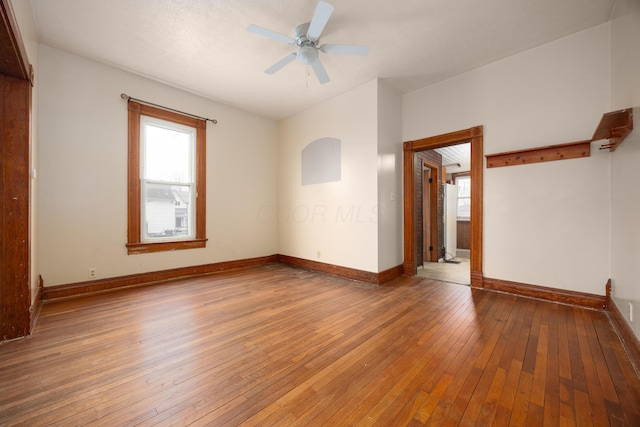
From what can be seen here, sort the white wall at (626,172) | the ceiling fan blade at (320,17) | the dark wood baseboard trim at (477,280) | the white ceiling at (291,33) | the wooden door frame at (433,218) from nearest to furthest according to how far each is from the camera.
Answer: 1. the white wall at (626,172)
2. the ceiling fan blade at (320,17)
3. the white ceiling at (291,33)
4. the dark wood baseboard trim at (477,280)
5. the wooden door frame at (433,218)

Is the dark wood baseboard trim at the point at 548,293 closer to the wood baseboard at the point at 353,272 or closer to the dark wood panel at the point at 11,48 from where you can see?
the wood baseboard at the point at 353,272

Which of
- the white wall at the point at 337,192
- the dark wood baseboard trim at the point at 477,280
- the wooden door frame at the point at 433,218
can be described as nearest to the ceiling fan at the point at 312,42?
the white wall at the point at 337,192

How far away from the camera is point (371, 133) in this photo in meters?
3.77

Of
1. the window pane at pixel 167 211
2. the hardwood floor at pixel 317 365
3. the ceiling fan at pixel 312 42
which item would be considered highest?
the ceiling fan at pixel 312 42

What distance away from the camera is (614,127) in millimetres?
2232

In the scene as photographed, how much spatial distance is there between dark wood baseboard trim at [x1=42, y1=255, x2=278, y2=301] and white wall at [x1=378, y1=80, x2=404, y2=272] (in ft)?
8.84

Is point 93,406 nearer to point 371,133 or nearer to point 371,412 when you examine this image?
point 371,412

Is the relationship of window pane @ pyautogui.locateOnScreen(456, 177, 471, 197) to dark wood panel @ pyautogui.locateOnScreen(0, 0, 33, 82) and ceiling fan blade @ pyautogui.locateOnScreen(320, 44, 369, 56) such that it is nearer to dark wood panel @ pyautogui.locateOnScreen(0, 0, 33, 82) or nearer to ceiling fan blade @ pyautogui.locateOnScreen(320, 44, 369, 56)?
ceiling fan blade @ pyautogui.locateOnScreen(320, 44, 369, 56)

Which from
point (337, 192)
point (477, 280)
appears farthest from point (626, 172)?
point (337, 192)

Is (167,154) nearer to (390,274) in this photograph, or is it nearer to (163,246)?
(163,246)

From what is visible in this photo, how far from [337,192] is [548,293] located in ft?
10.1

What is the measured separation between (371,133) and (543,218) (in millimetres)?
Answer: 2451

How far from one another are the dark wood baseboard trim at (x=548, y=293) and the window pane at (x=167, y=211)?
4737 mm

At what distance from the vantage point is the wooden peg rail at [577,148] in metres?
2.04
